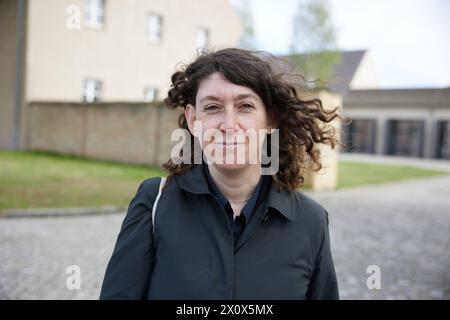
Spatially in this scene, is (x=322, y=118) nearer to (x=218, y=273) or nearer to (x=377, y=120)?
(x=218, y=273)

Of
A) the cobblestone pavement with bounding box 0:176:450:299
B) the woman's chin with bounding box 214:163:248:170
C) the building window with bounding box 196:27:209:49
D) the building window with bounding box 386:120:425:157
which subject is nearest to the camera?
the woman's chin with bounding box 214:163:248:170

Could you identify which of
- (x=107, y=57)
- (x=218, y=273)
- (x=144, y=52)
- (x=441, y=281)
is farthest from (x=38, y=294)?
(x=144, y=52)

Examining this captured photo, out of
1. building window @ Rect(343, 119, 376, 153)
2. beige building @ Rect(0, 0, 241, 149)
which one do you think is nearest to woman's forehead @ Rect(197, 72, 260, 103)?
beige building @ Rect(0, 0, 241, 149)

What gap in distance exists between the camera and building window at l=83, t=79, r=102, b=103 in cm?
2068

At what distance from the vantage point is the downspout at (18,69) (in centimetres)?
1862

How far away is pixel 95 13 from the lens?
20.6 metres

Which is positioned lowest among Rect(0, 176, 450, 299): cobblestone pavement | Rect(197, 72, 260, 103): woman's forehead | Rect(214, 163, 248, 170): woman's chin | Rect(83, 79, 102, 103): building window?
Rect(0, 176, 450, 299): cobblestone pavement

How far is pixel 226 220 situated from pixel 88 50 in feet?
65.3

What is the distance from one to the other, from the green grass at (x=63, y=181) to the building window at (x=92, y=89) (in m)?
4.05

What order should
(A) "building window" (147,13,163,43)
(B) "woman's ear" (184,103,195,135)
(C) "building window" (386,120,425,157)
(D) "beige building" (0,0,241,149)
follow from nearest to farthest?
(B) "woman's ear" (184,103,195,135) → (D) "beige building" (0,0,241,149) → (A) "building window" (147,13,163,43) → (C) "building window" (386,120,425,157)

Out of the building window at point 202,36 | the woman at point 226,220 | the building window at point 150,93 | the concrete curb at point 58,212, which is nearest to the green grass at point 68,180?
the concrete curb at point 58,212

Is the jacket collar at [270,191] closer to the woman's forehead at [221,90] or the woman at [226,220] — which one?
the woman at [226,220]

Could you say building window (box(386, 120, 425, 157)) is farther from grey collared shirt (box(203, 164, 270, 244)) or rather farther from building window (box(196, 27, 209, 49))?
grey collared shirt (box(203, 164, 270, 244))

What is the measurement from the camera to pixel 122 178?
1289 centimetres
